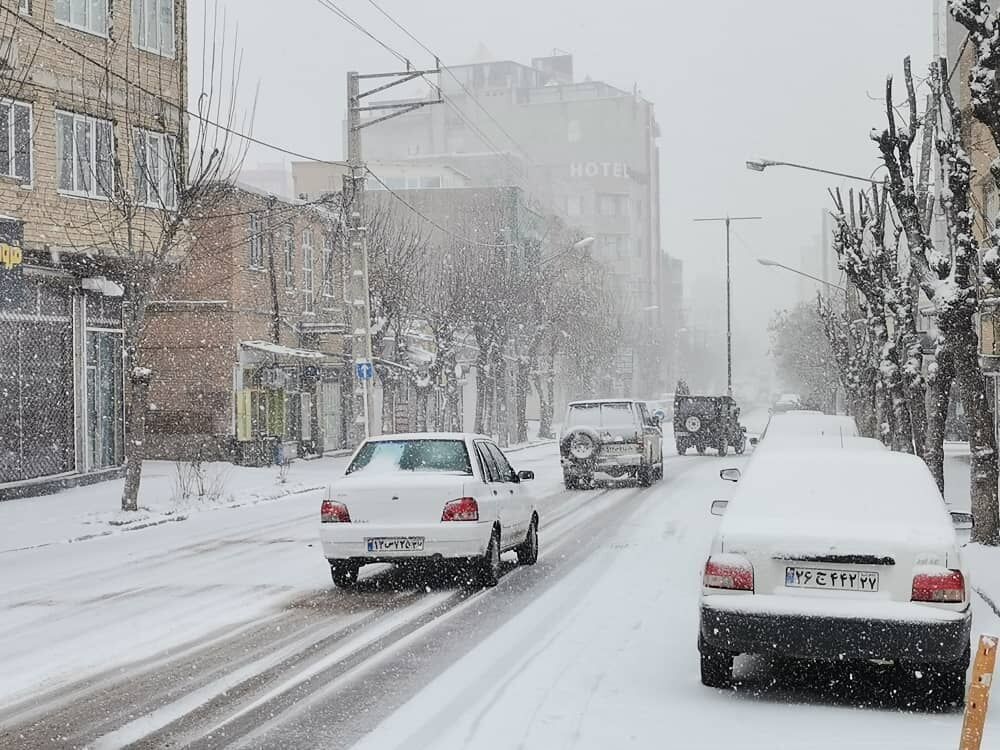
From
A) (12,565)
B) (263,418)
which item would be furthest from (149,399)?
(12,565)

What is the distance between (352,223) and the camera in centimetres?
2853

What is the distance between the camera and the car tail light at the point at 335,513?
12844mm

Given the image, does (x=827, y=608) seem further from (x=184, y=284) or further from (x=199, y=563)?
(x=184, y=284)

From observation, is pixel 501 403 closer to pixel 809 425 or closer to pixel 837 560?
pixel 809 425

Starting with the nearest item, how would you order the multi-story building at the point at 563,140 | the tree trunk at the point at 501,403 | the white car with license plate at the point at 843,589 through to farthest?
the white car with license plate at the point at 843,589 → the tree trunk at the point at 501,403 → the multi-story building at the point at 563,140

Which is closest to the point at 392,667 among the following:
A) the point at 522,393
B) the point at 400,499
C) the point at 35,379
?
the point at 400,499

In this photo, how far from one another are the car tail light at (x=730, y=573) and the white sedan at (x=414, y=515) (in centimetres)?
506

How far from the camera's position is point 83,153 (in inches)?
1001

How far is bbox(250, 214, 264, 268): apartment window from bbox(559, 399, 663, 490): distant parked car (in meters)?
12.8

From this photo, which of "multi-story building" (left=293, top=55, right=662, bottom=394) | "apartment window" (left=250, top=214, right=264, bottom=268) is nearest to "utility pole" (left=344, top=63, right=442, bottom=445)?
"apartment window" (left=250, top=214, right=264, bottom=268)

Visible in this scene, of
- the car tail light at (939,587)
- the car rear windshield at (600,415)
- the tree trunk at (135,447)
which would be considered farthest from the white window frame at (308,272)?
the car tail light at (939,587)

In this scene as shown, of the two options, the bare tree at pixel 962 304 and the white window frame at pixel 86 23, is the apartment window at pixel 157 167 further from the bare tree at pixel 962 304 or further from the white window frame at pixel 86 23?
the bare tree at pixel 962 304

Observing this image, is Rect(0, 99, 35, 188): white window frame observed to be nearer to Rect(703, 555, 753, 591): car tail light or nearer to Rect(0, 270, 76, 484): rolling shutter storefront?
Rect(0, 270, 76, 484): rolling shutter storefront

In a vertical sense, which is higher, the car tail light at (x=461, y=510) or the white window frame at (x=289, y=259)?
the white window frame at (x=289, y=259)
